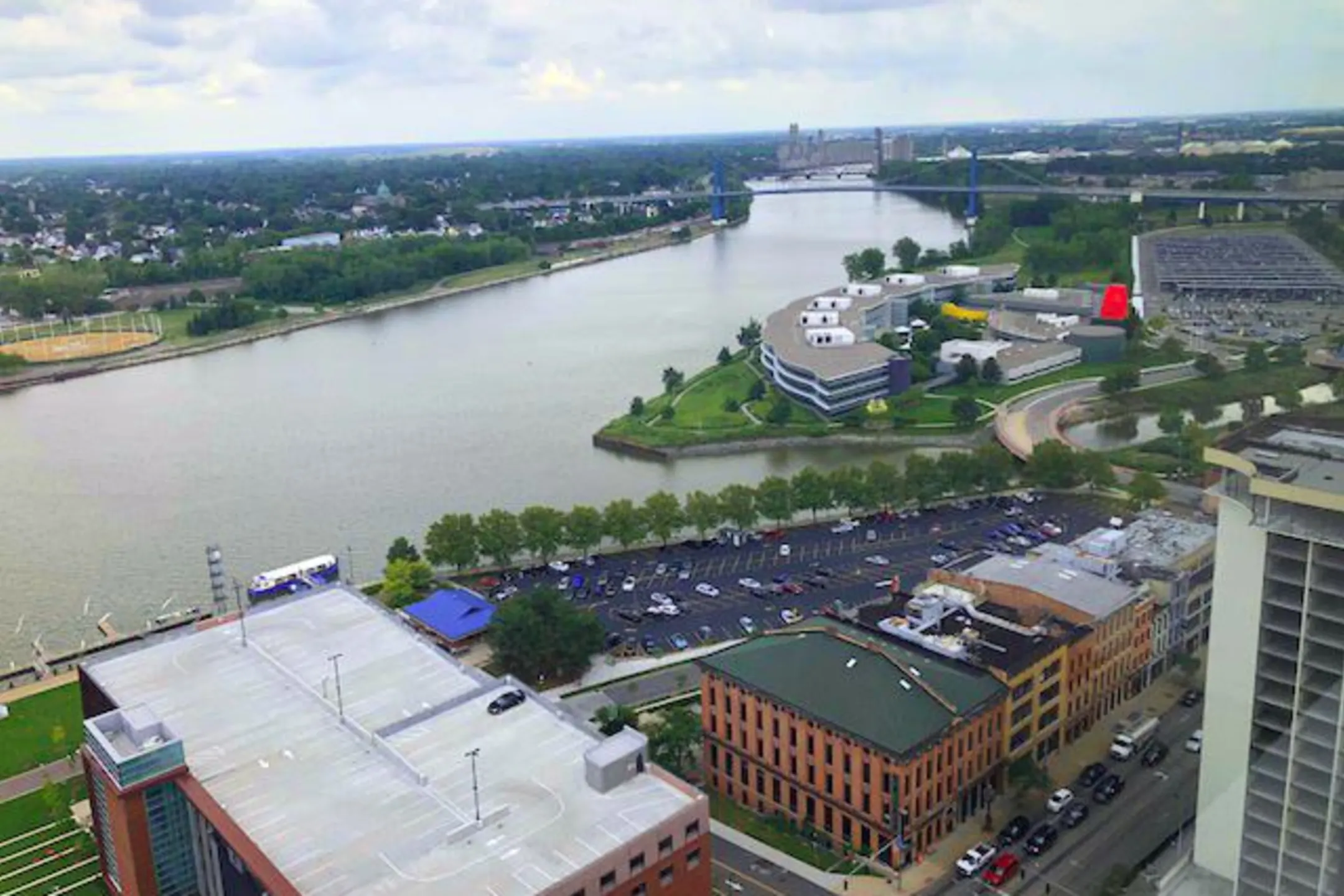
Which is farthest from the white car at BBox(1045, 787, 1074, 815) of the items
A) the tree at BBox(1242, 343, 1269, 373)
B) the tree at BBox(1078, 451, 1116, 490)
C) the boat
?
the tree at BBox(1242, 343, 1269, 373)

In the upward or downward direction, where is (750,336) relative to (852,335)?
downward

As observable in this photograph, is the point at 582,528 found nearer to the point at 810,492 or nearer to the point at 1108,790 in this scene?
the point at 810,492

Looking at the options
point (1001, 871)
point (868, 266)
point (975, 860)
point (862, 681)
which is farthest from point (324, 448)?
point (868, 266)

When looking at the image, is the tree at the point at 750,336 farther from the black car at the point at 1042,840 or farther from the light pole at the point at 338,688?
the black car at the point at 1042,840

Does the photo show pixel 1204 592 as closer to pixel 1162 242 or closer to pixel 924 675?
pixel 924 675

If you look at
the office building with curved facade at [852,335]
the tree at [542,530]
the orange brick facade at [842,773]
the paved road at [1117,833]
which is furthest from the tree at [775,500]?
the paved road at [1117,833]

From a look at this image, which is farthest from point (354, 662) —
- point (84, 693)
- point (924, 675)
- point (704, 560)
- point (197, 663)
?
point (704, 560)
